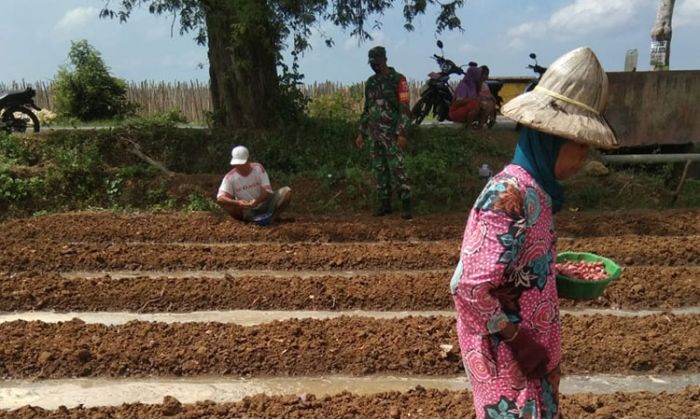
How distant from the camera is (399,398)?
3.62 metres

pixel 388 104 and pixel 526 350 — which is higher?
pixel 388 104

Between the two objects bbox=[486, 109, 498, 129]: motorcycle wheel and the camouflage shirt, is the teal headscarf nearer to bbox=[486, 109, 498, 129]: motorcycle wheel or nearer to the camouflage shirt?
the camouflage shirt

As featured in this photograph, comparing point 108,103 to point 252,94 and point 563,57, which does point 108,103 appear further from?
point 563,57

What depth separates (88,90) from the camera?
717 inches

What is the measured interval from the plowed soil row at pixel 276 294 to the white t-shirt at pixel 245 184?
6.83ft

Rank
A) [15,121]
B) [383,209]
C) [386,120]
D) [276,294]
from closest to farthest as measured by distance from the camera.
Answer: [276,294] < [386,120] < [383,209] < [15,121]

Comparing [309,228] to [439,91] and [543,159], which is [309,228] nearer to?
[543,159]

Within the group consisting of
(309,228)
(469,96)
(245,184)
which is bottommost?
(309,228)

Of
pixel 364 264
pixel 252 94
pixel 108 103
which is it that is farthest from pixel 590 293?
pixel 108 103

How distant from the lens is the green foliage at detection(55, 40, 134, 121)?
717 inches

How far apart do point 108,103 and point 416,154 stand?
1151 centimetres

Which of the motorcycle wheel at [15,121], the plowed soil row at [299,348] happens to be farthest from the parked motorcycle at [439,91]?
the plowed soil row at [299,348]

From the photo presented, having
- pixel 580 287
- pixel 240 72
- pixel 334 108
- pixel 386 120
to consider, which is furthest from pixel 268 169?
pixel 580 287

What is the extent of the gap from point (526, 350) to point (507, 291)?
18cm
